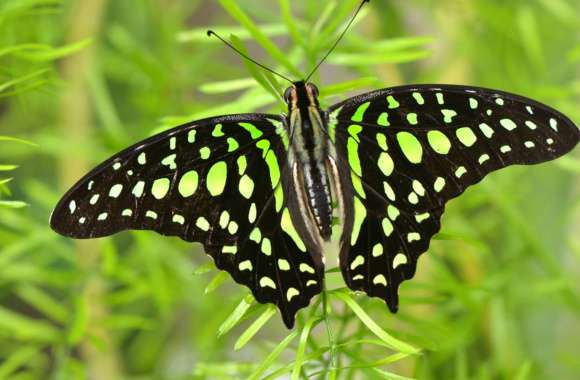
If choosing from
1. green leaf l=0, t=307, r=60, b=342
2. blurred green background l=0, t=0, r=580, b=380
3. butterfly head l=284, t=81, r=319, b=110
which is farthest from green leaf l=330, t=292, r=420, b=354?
green leaf l=0, t=307, r=60, b=342

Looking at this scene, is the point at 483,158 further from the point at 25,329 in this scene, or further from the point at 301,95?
the point at 25,329

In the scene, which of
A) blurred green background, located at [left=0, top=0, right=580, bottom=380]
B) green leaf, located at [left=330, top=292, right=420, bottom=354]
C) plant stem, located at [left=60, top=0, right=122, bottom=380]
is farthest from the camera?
plant stem, located at [left=60, top=0, right=122, bottom=380]

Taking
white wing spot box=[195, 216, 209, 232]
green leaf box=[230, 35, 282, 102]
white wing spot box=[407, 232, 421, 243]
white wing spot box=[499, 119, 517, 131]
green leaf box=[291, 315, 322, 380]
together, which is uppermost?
green leaf box=[230, 35, 282, 102]

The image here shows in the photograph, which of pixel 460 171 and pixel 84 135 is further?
pixel 84 135

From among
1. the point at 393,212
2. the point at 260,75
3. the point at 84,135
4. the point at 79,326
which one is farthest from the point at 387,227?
the point at 84,135

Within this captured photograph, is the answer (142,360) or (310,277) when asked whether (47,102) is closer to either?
(142,360)

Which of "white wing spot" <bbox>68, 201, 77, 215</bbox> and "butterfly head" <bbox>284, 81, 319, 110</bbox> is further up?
"butterfly head" <bbox>284, 81, 319, 110</bbox>

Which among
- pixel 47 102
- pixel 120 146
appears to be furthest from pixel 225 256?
pixel 47 102

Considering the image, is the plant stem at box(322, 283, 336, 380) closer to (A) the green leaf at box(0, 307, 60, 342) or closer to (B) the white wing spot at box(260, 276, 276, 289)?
(B) the white wing spot at box(260, 276, 276, 289)
